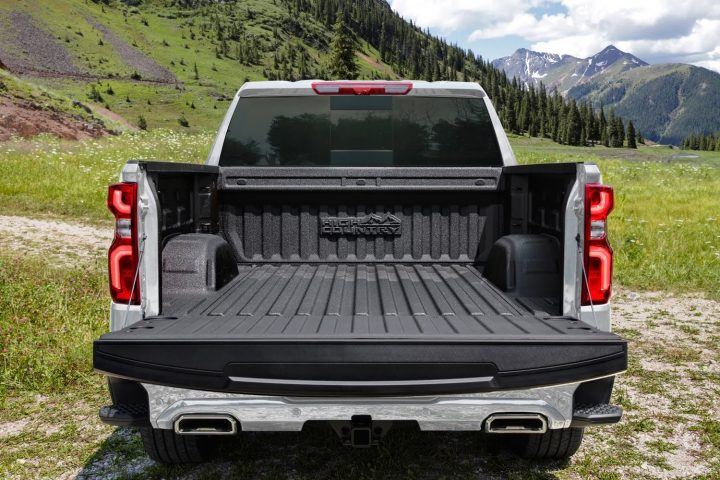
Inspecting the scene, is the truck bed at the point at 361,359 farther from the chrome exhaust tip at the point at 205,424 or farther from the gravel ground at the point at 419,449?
the gravel ground at the point at 419,449

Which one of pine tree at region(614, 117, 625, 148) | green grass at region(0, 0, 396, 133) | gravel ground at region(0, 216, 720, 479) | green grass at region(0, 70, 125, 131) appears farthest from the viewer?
pine tree at region(614, 117, 625, 148)

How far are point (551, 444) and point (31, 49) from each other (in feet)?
368

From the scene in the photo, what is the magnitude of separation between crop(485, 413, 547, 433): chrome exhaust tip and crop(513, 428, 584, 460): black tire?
0.86m

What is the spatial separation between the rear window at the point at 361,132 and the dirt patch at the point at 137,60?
10672 cm

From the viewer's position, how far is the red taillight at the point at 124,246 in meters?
2.92

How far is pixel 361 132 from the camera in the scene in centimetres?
460

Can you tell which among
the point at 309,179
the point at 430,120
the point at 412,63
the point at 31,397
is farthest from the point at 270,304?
the point at 412,63

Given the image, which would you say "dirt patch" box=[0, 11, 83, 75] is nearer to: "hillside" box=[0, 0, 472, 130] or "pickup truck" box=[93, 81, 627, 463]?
"hillside" box=[0, 0, 472, 130]

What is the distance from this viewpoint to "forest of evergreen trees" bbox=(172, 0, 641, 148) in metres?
130

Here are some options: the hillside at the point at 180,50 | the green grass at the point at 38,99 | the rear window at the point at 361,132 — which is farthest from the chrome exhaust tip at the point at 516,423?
the hillside at the point at 180,50

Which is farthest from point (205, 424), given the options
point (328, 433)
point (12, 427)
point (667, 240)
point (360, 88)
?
point (667, 240)

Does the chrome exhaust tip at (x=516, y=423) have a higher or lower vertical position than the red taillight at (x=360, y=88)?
lower

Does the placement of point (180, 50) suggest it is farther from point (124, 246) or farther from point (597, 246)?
point (597, 246)

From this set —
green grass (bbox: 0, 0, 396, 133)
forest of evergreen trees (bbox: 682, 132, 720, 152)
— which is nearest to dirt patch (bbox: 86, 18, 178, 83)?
green grass (bbox: 0, 0, 396, 133)
